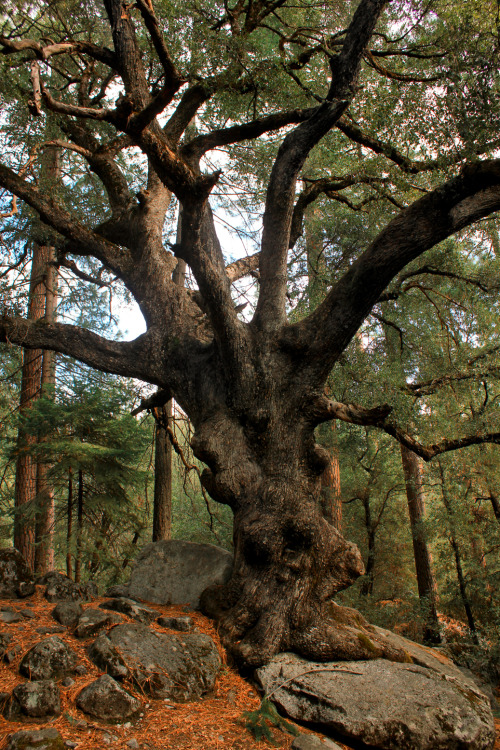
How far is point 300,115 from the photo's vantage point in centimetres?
579

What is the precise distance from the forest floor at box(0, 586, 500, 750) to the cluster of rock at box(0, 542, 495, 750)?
7 cm

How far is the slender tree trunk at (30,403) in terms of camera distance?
8.17 meters

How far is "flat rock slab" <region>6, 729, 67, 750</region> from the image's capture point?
8.26 ft

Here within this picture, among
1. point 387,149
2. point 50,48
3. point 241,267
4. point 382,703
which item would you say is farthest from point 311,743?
point 241,267

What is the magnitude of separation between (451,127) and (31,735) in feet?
20.6

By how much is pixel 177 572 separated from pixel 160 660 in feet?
6.33

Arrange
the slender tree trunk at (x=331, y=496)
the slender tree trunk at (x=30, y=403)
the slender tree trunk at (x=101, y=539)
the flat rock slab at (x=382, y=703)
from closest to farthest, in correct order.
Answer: the flat rock slab at (x=382, y=703)
the slender tree trunk at (x=101, y=539)
the slender tree trunk at (x=30, y=403)
the slender tree trunk at (x=331, y=496)

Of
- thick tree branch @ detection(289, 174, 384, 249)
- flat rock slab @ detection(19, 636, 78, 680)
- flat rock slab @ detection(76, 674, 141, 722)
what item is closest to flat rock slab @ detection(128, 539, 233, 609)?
flat rock slab @ detection(19, 636, 78, 680)

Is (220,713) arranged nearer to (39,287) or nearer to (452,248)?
(452,248)

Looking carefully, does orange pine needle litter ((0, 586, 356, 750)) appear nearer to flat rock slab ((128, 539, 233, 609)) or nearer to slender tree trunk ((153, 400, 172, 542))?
flat rock slab ((128, 539, 233, 609))

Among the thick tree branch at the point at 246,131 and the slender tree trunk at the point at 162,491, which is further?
the slender tree trunk at the point at 162,491

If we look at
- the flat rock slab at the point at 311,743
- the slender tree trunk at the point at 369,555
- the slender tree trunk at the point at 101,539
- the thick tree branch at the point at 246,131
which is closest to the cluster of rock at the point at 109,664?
the flat rock slab at the point at 311,743

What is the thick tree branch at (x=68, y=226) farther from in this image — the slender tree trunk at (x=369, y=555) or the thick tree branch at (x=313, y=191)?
the slender tree trunk at (x=369, y=555)

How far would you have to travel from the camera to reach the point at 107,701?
119 inches
